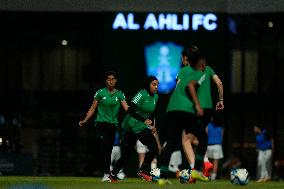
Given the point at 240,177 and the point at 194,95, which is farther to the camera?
the point at 240,177

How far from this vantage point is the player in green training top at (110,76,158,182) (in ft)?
62.6

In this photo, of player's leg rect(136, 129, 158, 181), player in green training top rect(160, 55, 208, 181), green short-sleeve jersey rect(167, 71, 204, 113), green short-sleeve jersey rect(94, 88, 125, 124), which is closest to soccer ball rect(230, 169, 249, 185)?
player in green training top rect(160, 55, 208, 181)

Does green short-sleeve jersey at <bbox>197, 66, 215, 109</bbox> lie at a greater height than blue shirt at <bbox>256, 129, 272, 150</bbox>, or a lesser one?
greater

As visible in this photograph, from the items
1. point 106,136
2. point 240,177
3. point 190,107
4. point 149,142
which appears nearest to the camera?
point 190,107

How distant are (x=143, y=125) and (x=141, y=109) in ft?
1.09

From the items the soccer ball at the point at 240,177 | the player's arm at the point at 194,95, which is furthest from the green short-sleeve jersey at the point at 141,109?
the player's arm at the point at 194,95

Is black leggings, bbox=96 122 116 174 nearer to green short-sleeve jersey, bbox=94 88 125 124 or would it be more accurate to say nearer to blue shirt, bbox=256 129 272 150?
green short-sleeve jersey, bbox=94 88 125 124

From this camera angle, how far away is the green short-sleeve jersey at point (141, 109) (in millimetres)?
19125

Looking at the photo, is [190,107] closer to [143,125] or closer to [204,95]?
[204,95]

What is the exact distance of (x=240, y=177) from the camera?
17281 mm

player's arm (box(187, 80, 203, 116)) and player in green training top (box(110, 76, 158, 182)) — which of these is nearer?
player's arm (box(187, 80, 203, 116))

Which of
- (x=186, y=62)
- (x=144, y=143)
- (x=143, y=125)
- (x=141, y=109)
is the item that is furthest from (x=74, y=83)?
(x=186, y=62)

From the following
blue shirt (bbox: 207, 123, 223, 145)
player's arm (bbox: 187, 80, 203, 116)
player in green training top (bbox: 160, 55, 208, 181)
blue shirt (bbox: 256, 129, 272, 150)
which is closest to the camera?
player's arm (bbox: 187, 80, 203, 116)

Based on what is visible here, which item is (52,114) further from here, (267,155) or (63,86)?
(267,155)
